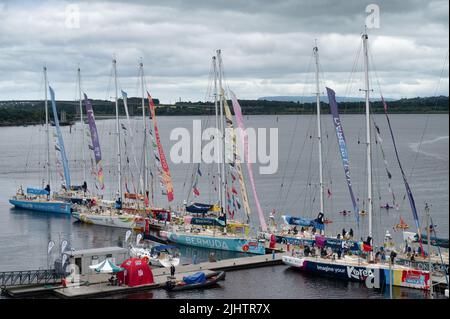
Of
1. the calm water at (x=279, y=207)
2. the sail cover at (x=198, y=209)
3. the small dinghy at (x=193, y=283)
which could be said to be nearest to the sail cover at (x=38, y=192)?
the calm water at (x=279, y=207)

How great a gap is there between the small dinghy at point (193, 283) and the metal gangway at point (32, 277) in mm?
5933

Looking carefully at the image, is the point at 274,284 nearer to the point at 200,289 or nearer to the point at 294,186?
the point at 200,289

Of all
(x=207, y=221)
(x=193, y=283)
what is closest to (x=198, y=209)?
(x=207, y=221)

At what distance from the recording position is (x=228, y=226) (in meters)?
53.4

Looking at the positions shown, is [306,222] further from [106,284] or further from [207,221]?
[106,284]

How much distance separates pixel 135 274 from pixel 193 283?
3106 mm

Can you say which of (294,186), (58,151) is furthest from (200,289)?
(294,186)

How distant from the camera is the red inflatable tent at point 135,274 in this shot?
39031 millimetres

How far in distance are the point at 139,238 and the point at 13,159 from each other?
10079 centimetres

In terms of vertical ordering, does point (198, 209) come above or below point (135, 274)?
above

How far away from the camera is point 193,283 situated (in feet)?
131

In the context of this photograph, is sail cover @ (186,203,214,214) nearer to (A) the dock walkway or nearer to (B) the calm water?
(B) the calm water

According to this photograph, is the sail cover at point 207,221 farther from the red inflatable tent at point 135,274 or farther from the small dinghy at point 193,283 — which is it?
the red inflatable tent at point 135,274

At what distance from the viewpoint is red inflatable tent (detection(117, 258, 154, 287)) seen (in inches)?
1537
